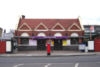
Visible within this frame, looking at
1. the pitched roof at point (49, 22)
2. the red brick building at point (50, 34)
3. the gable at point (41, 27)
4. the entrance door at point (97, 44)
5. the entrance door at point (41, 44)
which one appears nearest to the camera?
the entrance door at point (97, 44)

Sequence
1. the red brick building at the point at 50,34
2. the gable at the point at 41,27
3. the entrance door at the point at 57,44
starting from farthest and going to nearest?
the gable at the point at 41,27 < the entrance door at the point at 57,44 < the red brick building at the point at 50,34

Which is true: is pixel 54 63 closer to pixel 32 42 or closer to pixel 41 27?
pixel 32 42

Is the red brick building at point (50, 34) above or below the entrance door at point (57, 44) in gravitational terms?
above

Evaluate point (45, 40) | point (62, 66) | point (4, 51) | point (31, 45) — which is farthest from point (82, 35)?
point (62, 66)

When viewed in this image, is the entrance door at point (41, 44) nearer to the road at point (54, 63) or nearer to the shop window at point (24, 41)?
the shop window at point (24, 41)

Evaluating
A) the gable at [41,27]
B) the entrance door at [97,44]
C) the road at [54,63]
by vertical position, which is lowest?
Answer: the road at [54,63]

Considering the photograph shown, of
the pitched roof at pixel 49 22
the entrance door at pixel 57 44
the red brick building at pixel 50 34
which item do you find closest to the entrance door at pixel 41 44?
the red brick building at pixel 50 34

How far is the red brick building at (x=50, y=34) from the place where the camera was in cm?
4378

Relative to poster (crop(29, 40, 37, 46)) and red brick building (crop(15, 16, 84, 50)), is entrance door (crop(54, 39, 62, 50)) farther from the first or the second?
poster (crop(29, 40, 37, 46))

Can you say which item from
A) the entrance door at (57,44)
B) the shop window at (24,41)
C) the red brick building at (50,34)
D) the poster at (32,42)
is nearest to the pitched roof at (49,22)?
the red brick building at (50,34)

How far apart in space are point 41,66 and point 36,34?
30.3m

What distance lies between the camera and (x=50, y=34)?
147 feet

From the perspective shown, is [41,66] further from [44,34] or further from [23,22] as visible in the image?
[23,22]

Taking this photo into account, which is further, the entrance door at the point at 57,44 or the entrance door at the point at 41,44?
the entrance door at the point at 57,44
